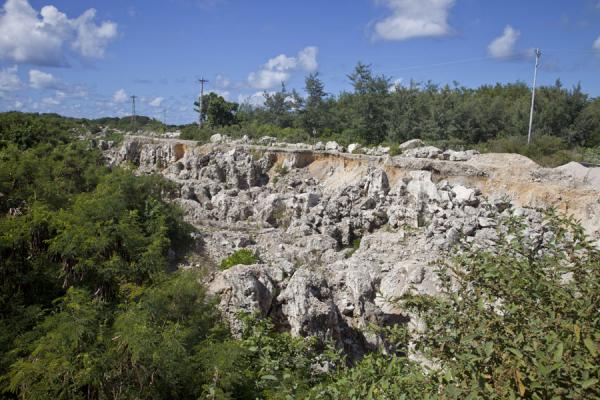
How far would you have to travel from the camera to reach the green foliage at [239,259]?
35.4ft

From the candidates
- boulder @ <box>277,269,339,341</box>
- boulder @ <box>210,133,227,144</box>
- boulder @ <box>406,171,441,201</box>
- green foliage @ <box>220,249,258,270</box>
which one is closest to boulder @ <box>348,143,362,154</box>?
boulder @ <box>406,171,441,201</box>

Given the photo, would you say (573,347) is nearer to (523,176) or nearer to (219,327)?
(219,327)

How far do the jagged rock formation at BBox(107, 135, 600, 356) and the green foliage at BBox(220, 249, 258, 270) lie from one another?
0.41 metres

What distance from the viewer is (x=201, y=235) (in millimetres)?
12500

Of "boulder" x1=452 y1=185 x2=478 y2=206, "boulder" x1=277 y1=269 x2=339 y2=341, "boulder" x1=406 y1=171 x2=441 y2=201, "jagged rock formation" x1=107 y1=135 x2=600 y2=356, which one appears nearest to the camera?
"boulder" x1=277 y1=269 x2=339 y2=341

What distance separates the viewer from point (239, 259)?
1095 cm

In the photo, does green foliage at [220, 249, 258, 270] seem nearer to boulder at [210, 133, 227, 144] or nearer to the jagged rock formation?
the jagged rock formation

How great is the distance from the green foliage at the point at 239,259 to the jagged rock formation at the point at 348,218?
0.41 metres

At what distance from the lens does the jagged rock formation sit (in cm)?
877

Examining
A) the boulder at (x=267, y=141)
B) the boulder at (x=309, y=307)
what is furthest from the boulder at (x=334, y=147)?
the boulder at (x=309, y=307)

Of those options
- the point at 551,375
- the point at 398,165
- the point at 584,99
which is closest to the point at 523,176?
the point at 398,165

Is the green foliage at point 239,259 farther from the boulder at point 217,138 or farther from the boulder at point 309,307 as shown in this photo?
the boulder at point 217,138

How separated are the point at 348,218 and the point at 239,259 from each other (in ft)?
22.3

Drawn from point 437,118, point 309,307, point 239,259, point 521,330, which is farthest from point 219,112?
point 521,330
